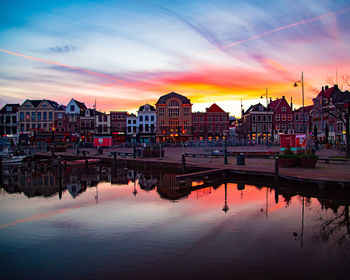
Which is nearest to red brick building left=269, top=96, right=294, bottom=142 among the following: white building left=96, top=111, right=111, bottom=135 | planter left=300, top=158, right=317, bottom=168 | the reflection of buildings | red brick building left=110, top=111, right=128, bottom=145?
red brick building left=110, top=111, right=128, bottom=145

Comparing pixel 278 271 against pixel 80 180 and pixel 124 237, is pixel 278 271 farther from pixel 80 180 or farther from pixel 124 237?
pixel 80 180

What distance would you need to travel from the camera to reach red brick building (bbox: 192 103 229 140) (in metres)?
88.1

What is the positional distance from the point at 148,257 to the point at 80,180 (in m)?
19.3

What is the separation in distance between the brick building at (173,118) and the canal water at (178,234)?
6631cm

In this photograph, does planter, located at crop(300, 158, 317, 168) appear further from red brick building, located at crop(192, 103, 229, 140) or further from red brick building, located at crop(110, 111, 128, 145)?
red brick building, located at crop(110, 111, 128, 145)

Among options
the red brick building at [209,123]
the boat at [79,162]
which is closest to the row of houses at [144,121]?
the red brick building at [209,123]

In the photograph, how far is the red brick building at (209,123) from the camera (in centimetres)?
8812

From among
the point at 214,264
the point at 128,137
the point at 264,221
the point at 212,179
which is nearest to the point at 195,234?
the point at 214,264

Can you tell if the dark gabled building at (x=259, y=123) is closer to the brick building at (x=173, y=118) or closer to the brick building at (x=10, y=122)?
the brick building at (x=173, y=118)

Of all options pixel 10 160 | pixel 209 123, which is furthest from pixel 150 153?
pixel 209 123

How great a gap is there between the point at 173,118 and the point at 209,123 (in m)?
11.9

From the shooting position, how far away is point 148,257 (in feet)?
30.0

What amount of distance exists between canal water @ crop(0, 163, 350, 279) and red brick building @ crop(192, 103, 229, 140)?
67.8m

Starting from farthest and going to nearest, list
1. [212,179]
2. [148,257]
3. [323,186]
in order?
[212,179] → [323,186] → [148,257]
